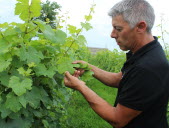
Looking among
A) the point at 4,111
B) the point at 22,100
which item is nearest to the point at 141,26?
the point at 22,100

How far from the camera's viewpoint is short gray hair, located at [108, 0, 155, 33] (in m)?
2.40

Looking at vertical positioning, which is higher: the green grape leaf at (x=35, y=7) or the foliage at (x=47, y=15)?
the green grape leaf at (x=35, y=7)

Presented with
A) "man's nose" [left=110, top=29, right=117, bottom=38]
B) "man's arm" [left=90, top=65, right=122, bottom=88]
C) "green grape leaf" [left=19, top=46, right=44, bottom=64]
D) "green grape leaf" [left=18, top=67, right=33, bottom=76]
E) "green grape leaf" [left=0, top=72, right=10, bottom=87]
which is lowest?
"man's arm" [left=90, top=65, right=122, bottom=88]

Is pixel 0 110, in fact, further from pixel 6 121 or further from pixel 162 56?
pixel 162 56

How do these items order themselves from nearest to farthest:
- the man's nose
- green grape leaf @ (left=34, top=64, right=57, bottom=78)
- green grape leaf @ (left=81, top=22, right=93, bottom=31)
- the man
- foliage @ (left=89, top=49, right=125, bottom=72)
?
1. green grape leaf @ (left=34, top=64, right=57, bottom=78)
2. the man
3. green grape leaf @ (left=81, top=22, right=93, bottom=31)
4. the man's nose
5. foliage @ (left=89, top=49, right=125, bottom=72)

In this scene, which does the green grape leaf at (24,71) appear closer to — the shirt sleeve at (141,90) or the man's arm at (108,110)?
the man's arm at (108,110)

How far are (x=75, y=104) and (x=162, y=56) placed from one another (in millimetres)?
5159

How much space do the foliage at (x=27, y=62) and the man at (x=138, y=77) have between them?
21cm

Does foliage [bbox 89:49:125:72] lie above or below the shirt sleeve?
below

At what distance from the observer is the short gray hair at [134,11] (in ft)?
7.88

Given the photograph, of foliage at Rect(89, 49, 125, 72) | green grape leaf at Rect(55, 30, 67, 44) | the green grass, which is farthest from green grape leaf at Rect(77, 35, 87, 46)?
foliage at Rect(89, 49, 125, 72)

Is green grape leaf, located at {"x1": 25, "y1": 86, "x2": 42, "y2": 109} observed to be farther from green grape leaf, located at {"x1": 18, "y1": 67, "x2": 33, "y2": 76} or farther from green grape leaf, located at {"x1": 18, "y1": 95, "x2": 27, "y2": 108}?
green grape leaf, located at {"x1": 18, "y1": 67, "x2": 33, "y2": 76}

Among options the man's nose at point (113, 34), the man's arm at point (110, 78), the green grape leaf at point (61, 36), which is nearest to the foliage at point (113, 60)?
the man's arm at point (110, 78)

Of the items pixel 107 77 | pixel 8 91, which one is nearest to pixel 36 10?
pixel 8 91
